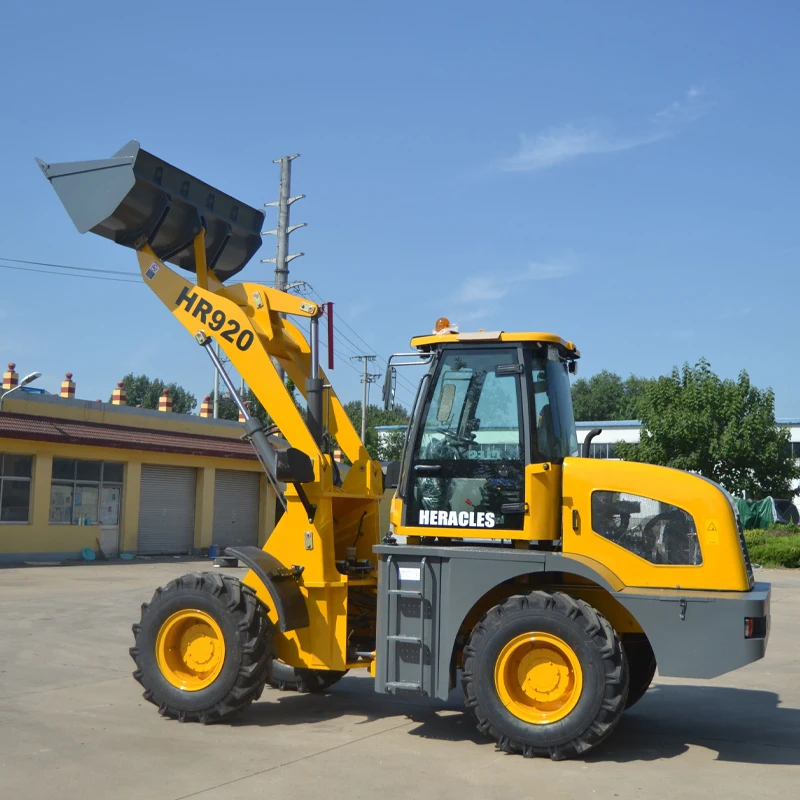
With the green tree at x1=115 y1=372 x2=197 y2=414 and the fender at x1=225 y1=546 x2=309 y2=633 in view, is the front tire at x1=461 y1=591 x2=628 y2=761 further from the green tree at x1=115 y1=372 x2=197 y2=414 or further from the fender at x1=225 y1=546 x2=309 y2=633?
the green tree at x1=115 y1=372 x2=197 y2=414

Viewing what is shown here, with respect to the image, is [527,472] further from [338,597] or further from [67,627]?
[67,627]

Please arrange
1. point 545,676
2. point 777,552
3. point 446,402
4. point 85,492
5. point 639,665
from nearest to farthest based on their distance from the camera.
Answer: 1. point 545,676
2. point 446,402
3. point 639,665
4. point 85,492
5. point 777,552

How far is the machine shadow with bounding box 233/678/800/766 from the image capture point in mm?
7324

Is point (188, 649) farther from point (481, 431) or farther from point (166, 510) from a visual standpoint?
point (166, 510)

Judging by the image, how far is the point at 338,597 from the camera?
26.2 ft

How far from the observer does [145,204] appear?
28.0 feet

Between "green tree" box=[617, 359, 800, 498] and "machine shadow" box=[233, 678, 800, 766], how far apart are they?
33.5m

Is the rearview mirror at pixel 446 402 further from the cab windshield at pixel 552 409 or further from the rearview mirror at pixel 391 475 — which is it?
the rearview mirror at pixel 391 475

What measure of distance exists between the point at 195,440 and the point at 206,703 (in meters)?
25.1

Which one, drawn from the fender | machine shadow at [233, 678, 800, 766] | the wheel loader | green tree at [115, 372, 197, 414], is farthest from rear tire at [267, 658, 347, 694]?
green tree at [115, 372, 197, 414]

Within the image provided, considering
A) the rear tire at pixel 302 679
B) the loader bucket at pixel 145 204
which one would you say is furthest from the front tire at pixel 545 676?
the loader bucket at pixel 145 204

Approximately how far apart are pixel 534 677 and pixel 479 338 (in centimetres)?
258

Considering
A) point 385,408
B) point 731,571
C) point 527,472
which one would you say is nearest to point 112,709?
point 385,408

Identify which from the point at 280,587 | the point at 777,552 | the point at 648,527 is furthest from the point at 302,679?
the point at 777,552
